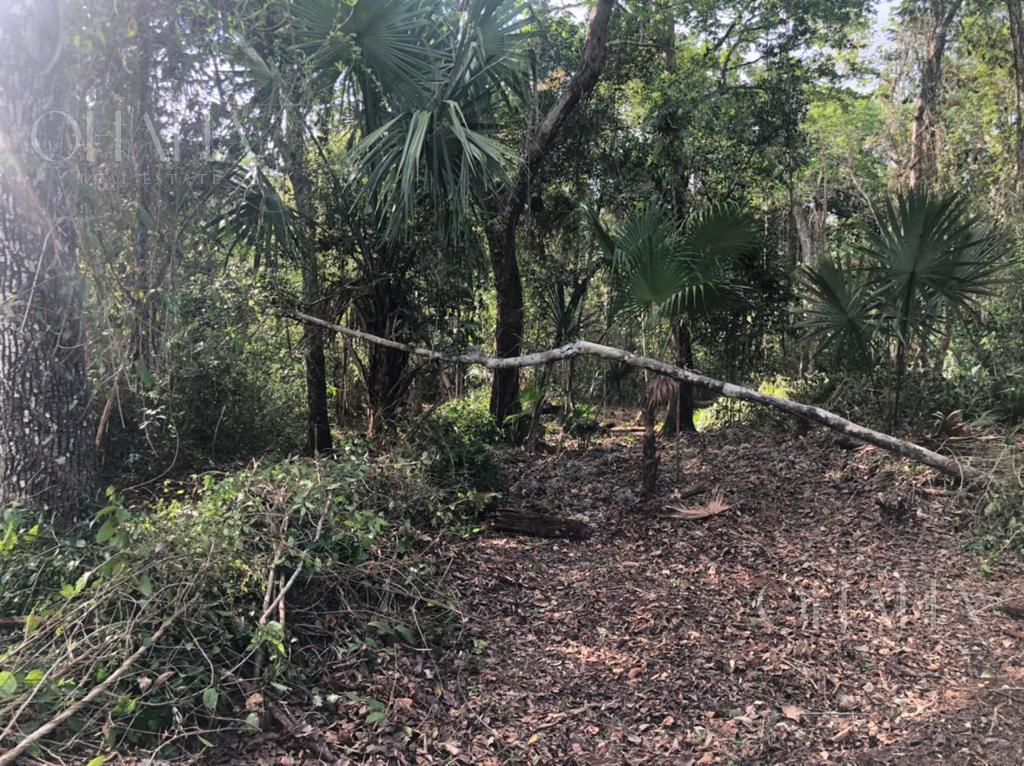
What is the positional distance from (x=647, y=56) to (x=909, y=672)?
740cm

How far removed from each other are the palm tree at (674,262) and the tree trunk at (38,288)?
12.0 feet

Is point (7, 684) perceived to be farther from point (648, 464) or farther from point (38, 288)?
point (648, 464)

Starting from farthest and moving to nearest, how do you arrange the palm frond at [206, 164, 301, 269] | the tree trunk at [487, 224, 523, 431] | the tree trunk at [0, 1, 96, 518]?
the tree trunk at [487, 224, 523, 431], the palm frond at [206, 164, 301, 269], the tree trunk at [0, 1, 96, 518]

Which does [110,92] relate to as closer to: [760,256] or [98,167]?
[98,167]

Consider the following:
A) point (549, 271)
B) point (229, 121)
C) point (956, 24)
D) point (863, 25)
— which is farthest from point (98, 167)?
point (956, 24)

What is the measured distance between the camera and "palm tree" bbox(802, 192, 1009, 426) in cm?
538

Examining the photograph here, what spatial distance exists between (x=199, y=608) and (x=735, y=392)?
11.2 feet

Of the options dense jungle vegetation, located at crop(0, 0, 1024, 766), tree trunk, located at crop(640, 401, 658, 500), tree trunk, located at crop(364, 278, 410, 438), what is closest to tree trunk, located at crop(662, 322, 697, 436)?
dense jungle vegetation, located at crop(0, 0, 1024, 766)

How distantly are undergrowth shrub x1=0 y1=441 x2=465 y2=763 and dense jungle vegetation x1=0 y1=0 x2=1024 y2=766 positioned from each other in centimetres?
2

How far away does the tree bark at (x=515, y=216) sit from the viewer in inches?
260

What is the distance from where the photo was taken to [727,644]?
3727 mm

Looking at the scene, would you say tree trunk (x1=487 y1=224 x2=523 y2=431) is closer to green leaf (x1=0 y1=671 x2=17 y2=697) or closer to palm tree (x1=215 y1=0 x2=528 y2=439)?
palm tree (x1=215 y1=0 x2=528 y2=439)

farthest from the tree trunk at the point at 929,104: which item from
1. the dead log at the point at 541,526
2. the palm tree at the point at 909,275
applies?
the dead log at the point at 541,526

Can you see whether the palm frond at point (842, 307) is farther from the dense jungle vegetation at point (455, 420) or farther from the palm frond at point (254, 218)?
the palm frond at point (254, 218)
